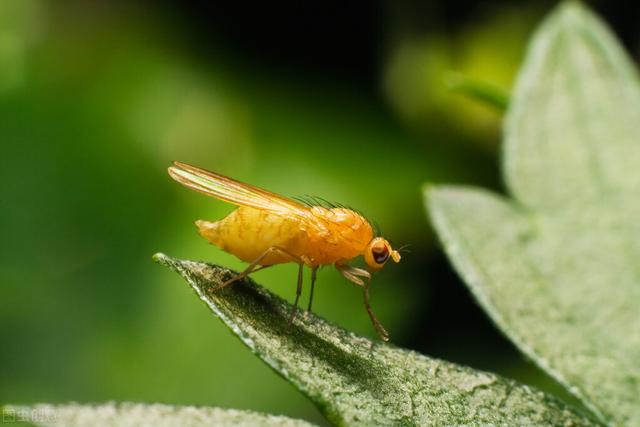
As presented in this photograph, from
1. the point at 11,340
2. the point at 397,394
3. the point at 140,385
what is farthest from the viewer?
the point at 11,340

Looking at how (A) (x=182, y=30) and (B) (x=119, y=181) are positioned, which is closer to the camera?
(B) (x=119, y=181)

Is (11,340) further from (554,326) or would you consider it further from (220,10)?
(554,326)

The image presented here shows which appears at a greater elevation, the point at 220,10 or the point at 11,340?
the point at 220,10

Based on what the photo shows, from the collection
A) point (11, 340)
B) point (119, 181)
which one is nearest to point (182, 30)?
point (119, 181)

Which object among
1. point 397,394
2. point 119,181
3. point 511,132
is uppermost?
point 511,132

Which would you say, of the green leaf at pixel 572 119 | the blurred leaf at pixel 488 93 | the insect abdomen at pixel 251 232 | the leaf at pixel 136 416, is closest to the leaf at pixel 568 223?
the green leaf at pixel 572 119

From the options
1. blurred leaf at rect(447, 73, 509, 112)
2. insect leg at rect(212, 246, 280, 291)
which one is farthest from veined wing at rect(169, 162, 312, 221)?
blurred leaf at rect(447, 73, 509, 112)

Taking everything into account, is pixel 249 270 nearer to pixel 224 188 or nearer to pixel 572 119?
pixel 224 188

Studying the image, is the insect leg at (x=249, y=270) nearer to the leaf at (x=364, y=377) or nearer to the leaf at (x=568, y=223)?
the leaf at (x=364, y=377)
